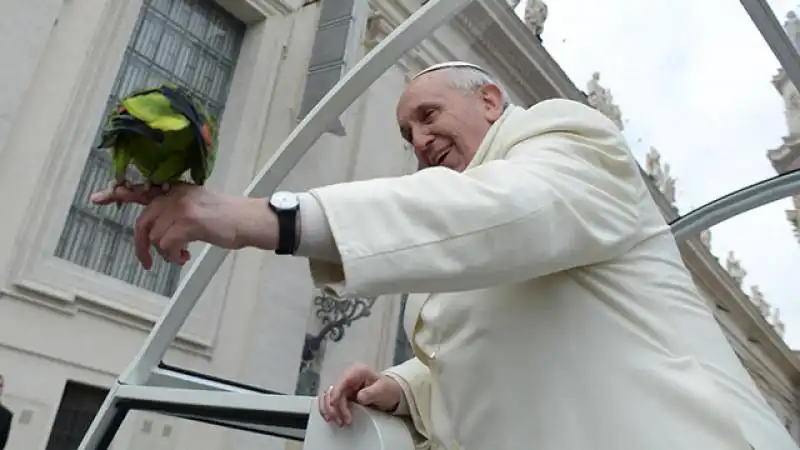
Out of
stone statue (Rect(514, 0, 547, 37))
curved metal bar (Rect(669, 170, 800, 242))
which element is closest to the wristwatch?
curved metal bar (Rect(669, 170, 800, 242))

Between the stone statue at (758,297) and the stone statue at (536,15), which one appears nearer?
the stone statue at (536,15)

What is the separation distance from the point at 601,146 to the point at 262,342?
182 inches

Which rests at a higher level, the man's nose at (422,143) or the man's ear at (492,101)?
the man's ear at (492,101)

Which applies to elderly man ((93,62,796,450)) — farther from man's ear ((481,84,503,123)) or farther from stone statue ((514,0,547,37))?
stone statue ((514,0,547,37))

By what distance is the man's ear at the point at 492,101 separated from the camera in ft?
4.86

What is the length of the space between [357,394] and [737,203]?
245cm

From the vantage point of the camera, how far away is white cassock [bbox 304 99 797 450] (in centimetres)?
84

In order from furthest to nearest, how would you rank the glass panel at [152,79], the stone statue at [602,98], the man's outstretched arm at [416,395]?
the stone statue at [602,98] → the glass panel at [152,79] → the man's outstretched arm at [416,395]

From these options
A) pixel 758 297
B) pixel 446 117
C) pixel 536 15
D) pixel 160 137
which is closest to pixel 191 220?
pixel 160 137

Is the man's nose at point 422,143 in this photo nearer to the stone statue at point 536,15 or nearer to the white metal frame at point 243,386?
the white metal frame at point 243,386

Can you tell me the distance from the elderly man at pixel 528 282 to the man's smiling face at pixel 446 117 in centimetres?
20

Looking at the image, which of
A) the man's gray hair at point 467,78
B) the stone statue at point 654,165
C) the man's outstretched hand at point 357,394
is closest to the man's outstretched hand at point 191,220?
the man's outstretched hand at point 357,394

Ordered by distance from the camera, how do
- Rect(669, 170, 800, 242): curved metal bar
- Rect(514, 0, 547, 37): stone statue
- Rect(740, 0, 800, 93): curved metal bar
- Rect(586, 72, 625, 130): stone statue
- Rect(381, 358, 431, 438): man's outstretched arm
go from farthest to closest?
Rect(586, 72, 625, 130): stone statue, Rect(514, 0, 547, 37): stone statue, Rect(669, 170, 800, 242): curved metal bar, Rect(740, 0, 800, 93): curved metal bar, Rect(381, 358, 431, 438): man's outstretched arm

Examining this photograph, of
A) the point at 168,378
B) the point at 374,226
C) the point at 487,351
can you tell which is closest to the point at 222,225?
the point at 374,226
